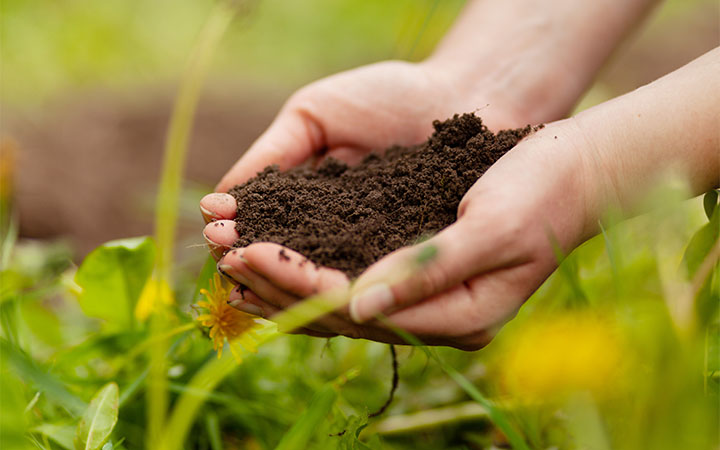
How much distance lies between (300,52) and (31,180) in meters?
2.01

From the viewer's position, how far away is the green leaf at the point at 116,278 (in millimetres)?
1224

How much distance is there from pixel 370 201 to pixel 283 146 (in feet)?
1.10

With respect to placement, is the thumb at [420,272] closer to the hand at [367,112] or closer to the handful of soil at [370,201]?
the handful of soil at [370,201]

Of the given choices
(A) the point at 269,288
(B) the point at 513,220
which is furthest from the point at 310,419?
(B) the point at 513,220

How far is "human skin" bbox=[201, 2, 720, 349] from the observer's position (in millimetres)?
900

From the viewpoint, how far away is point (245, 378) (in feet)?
4.35

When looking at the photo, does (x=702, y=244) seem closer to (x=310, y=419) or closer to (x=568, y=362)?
(x=568, y=362)

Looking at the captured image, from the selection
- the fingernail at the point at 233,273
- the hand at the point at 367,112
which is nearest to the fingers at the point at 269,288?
the fingernail at the point at 233,273

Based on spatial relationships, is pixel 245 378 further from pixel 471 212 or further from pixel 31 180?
pixel 31 180

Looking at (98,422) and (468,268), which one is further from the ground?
(468,268)

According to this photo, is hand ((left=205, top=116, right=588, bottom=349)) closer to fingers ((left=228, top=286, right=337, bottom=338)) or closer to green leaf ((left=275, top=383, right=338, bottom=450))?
fingers ((left=228, top=286, right=337, bottom=338))

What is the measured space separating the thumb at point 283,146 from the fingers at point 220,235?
0.23 m

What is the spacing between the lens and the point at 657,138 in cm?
107

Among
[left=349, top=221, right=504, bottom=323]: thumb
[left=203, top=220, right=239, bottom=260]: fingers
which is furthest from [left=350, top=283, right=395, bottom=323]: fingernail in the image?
[left=203, top=220, right=239, bottom=260]: fingers
